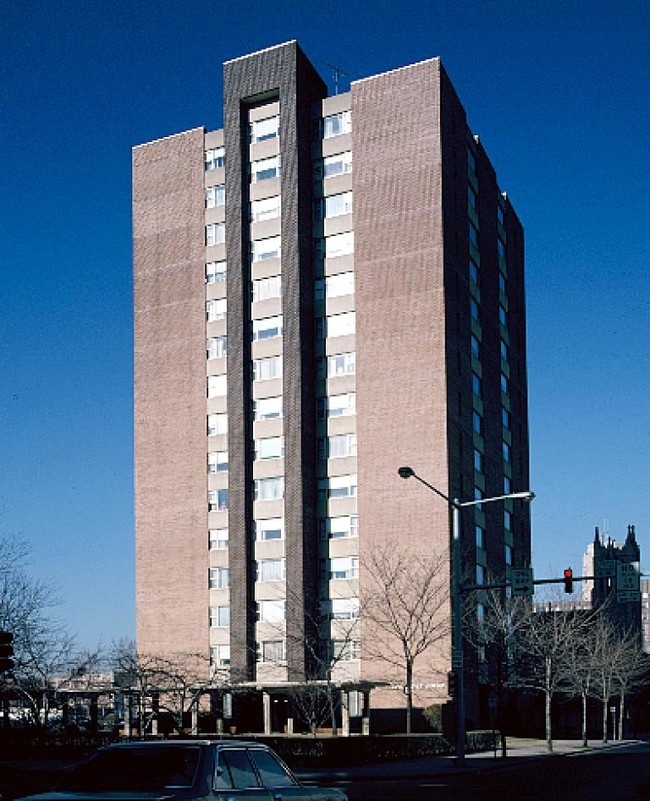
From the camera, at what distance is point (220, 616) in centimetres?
7300

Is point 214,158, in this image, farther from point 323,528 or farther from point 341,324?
point 323,528

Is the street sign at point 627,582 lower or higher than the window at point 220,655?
higher

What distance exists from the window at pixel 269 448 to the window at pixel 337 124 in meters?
19.8

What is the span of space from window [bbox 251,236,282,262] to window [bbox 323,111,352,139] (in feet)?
24.9

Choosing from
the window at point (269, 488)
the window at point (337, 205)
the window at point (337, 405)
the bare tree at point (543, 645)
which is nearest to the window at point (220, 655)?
the window at point (269, 488)

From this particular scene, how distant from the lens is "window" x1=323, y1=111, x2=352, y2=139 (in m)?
75.1

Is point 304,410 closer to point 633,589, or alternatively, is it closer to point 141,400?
point 141,400

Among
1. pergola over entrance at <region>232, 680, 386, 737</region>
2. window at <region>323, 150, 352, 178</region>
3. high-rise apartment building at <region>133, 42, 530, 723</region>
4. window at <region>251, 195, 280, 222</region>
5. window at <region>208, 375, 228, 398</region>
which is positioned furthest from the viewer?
window at <region>208, 375, 228, 398</region>

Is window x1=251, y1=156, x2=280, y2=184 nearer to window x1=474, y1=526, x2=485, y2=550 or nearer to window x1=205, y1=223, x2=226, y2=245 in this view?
window x1=205, y1=223, x2=226, y2=245

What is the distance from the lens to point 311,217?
7519 centimetres

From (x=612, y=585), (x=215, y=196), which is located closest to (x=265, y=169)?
(x=215, y=196)

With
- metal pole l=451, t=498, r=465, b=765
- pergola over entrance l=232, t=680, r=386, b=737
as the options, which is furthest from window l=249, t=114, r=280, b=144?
metal pole l=451, t=498, r=465, b=765

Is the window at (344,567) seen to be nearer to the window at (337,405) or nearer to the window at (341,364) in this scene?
the window at (337,405)

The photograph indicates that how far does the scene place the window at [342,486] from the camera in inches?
2788
